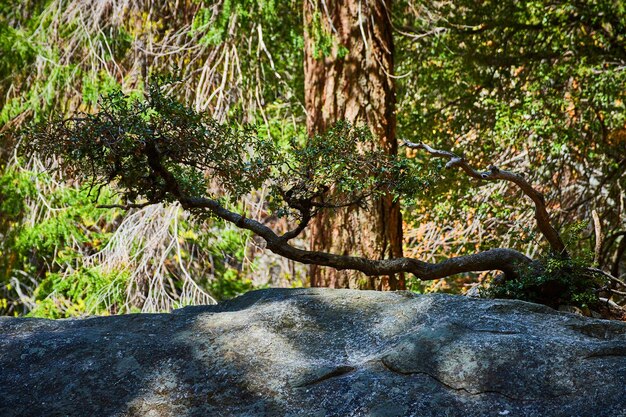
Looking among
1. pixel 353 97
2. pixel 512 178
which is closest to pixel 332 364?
pixel 512 178

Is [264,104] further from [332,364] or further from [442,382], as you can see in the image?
[442,382]

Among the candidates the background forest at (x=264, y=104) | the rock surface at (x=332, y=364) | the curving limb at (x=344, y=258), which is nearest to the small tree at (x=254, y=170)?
the curving limb at (x=344, y=258)

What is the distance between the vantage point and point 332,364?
3451 mm

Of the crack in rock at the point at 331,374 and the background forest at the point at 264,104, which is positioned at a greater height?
the background forest at the point at 264,104

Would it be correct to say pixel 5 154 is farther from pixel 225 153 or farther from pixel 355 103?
pixel 225 153

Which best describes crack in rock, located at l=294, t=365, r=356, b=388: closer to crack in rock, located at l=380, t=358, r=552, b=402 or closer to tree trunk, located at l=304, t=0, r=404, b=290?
crack in rock, located at l=380, t=358, r=552, b=402

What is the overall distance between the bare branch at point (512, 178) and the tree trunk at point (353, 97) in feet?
4.89

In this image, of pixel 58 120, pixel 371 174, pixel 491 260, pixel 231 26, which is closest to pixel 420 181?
pixel 371 174

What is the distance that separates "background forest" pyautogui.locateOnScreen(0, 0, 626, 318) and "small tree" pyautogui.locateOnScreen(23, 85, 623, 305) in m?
3.29

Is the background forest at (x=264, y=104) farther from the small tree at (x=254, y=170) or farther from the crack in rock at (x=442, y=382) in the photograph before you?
the crack in rock at (x=442, y=382)

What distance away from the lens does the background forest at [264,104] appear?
840 cm

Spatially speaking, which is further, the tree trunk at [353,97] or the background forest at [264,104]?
the background forest at [264,104]

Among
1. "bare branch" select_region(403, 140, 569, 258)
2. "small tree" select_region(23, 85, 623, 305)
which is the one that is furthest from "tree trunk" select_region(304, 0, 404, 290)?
"bare branch" select_region(403, 140, 569, 258)

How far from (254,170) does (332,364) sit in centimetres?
132
